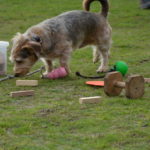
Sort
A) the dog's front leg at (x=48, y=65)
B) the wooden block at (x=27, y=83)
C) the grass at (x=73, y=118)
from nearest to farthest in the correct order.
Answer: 1. the grass at (x=73, y=118)
2. the wooden block at (x=27, y=83)
3. the dog's front leg at (x=48, y=65)

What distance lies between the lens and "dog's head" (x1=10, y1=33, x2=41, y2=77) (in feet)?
27.3

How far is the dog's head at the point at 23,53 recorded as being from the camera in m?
8.32

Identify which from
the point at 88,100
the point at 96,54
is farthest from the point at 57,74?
the point at 88,100

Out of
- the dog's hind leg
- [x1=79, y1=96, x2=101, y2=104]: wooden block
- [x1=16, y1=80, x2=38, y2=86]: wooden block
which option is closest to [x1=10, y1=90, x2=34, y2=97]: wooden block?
[x1=16, y1=80, x2=38, y2=86]: wooden block

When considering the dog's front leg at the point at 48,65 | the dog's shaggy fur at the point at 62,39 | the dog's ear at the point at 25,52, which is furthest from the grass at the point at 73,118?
the dog's ear at the point at 25,52

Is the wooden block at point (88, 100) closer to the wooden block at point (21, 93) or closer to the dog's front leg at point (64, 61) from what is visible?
the wooden block at point (21, 93)

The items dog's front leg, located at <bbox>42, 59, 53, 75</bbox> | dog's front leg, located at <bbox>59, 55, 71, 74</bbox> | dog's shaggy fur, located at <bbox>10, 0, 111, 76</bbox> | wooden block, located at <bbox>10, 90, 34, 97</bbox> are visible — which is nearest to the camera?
wooden block, located at <bbox>10, 90, 34, 97</bbox>

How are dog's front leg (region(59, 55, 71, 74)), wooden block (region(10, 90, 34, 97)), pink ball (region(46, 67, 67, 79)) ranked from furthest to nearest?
1. dog's front leg (region(59, 55, 71, 74))
2. pink ball (region(46, 67, 67, 79))
3. wooden block (region(10, 90, 34, 97))

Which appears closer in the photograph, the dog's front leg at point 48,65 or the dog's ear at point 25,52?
the dog's ear at point 25,52

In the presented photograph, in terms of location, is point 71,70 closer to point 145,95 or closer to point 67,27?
point 67,27

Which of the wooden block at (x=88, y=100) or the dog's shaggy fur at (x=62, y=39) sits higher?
the dog's shaggy fur at (x=62, y=39)

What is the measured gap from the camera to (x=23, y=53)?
27.5 ft

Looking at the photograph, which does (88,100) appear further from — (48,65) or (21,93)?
(48,65)

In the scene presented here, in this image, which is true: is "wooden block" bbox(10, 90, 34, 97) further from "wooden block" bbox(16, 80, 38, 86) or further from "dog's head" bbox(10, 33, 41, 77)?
"dog's head" bbox(10, 33, 41, 77)
